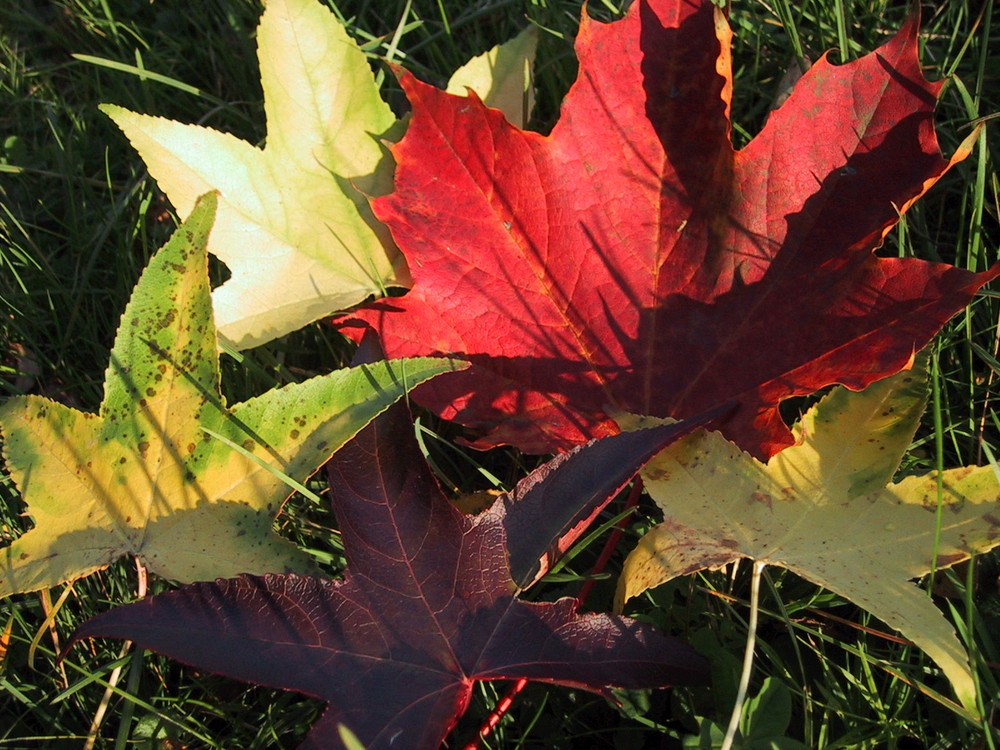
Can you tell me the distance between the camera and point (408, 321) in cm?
99

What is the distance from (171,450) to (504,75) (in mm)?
633

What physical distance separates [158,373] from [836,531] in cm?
71

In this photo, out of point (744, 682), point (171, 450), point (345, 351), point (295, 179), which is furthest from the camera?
point (345, 351)

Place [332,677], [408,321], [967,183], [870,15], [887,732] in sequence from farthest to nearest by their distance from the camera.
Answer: [870,15] < [967,183] < [408,321] < [887,732] < [332,677]

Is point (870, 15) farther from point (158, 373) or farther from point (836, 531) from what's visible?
point (158, 373)

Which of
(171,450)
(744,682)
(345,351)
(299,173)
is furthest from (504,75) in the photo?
(744,682)

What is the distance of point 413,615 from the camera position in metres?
0.82

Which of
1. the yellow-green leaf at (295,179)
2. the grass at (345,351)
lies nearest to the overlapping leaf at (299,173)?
the yellow-green leaf at (295,179)

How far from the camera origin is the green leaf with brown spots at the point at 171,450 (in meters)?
0.89

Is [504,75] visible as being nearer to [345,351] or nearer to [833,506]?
[345,351]

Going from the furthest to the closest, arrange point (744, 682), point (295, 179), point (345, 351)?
point (345, 351)
point (295, 179)
point (744, 682)

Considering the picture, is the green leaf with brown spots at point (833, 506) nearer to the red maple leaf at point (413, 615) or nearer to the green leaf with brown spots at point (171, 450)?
the red maple leaf at point (413, 615)

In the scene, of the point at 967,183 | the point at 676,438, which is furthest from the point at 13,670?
the point at 967,183

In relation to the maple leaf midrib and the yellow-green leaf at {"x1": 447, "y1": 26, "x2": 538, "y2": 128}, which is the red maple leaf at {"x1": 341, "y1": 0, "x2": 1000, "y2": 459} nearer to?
the maple leaf midrib
